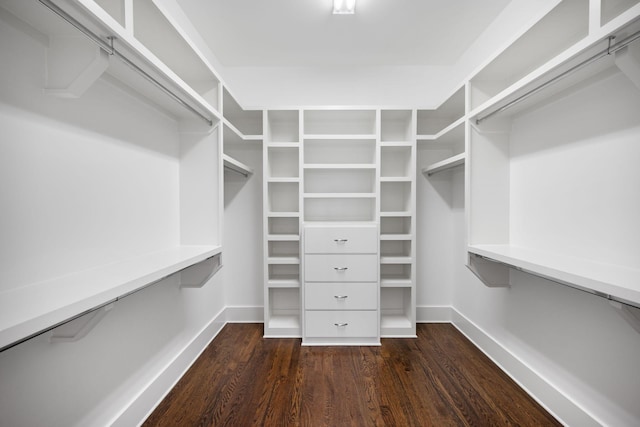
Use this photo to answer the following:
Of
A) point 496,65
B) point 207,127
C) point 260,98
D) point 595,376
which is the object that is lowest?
point 595,376

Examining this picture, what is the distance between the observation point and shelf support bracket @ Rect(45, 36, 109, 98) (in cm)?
99

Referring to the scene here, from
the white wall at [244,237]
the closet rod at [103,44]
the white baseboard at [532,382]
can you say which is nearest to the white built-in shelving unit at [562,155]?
the white baseboard at [532,382]

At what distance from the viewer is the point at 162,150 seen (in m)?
1.73

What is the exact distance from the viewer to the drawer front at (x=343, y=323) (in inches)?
91.7

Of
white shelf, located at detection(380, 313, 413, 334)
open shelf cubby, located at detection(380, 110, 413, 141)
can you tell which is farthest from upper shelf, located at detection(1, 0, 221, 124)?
white shelf, located at detection(380, 313, 413, 334)

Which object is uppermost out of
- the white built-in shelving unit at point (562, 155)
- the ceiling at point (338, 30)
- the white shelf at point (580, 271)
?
the ceiling at point (338, 30)

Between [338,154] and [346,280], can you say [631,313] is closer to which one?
[346,280]

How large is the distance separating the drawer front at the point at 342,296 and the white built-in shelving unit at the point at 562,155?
0.84 meters

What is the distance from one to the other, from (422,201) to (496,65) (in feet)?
4.44

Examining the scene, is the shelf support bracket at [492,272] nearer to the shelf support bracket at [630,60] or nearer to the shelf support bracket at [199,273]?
the shelf support bracket at [630,60]

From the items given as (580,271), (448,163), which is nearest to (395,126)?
(448,163)

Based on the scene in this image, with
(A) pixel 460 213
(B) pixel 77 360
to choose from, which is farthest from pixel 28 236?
(A) pixel 460 213

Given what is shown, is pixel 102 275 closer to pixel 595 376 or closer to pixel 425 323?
pixel 595 376

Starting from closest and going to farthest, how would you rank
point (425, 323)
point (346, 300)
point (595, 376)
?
point (595, 376) → point (346, 300) → point (425, 323)
